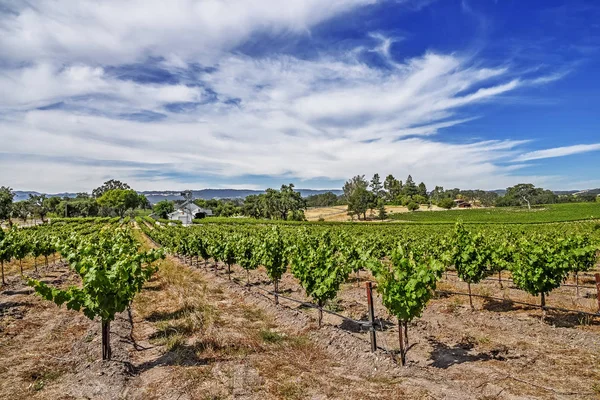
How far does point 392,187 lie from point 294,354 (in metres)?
163

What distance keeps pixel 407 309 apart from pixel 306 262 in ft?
14.9

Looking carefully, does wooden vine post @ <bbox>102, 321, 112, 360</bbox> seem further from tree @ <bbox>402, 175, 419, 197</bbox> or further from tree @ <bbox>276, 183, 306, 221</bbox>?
Answer: tree @ <bbox>402, 175, 419, 197</bbox>

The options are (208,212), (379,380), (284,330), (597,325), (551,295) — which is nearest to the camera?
(379,380)

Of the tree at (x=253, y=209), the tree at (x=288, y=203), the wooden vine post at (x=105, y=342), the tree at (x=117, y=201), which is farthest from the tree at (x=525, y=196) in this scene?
the tree at (x=117, y=201)

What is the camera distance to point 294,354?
29.4ft

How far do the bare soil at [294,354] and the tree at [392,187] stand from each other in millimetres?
154747

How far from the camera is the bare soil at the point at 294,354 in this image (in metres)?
6.89

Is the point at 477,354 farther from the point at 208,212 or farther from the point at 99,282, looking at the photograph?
the point at 208,212

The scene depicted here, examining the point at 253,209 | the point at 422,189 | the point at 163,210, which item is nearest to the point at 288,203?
the point at 253,209

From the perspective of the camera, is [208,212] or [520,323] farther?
[208,212]

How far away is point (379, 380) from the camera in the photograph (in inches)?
289

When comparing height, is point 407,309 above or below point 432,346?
above

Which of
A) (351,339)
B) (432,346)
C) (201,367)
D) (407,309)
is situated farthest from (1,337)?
(432,346)

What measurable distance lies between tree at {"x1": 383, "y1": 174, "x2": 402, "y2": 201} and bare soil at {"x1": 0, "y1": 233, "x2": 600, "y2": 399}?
155m
